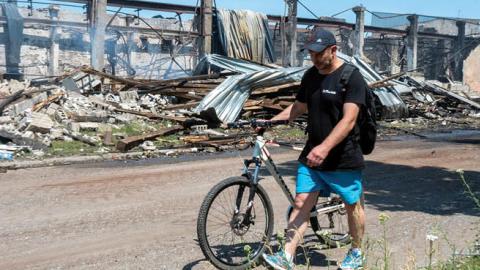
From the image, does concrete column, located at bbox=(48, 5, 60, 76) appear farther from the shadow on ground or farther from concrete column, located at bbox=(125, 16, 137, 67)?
the shadow on ground

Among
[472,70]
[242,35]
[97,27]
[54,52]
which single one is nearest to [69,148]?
[97,27]

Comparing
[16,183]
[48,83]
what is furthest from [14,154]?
[48,83]

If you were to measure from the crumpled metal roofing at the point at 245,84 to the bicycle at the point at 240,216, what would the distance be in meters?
10.3

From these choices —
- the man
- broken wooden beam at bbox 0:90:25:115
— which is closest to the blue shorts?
the man

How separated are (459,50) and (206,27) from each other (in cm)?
1845

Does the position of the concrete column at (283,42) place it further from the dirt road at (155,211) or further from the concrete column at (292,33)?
the dirt road at (155,211)

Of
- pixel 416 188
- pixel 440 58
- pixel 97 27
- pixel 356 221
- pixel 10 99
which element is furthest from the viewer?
pixel 440 58

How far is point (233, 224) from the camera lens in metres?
4.66

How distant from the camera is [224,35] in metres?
20.9

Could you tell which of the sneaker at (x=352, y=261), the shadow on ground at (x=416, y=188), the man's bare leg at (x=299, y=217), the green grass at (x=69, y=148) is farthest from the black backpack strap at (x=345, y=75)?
the green grass at (x=69, y=148)

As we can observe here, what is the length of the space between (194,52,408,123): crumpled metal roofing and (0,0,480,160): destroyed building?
37 millimetres

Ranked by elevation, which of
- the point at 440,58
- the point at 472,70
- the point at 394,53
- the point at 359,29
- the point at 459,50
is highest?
the point at 359,29

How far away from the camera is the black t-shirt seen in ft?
13.6

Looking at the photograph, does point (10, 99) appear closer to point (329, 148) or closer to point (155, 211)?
point (155, 211)
